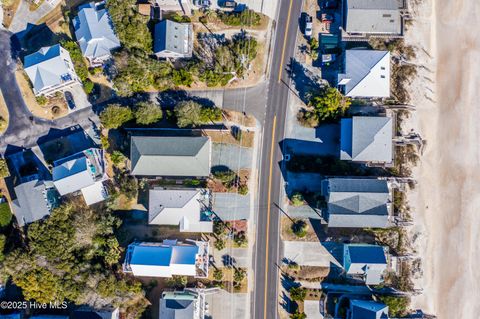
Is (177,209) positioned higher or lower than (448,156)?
lower

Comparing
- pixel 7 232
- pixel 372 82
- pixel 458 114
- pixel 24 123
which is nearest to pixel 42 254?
pixel 7 232

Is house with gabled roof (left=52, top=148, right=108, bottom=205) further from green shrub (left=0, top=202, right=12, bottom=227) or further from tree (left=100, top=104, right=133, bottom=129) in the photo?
green shrub (left=0, top=202, right=12, bottom=227)

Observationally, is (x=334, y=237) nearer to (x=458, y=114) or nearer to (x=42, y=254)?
(x=458, y=114)

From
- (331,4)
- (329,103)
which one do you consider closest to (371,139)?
(329,103)

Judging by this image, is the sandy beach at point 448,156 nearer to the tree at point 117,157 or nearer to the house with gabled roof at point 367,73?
the house with gabled roof at point 367,73

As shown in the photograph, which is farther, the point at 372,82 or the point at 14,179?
the point at 14,179

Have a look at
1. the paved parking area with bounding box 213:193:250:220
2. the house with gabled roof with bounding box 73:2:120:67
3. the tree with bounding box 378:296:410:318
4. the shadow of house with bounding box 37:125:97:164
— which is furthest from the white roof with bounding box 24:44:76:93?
the tree with bounding box 378:296:410:318

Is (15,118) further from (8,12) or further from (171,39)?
(171,39)
